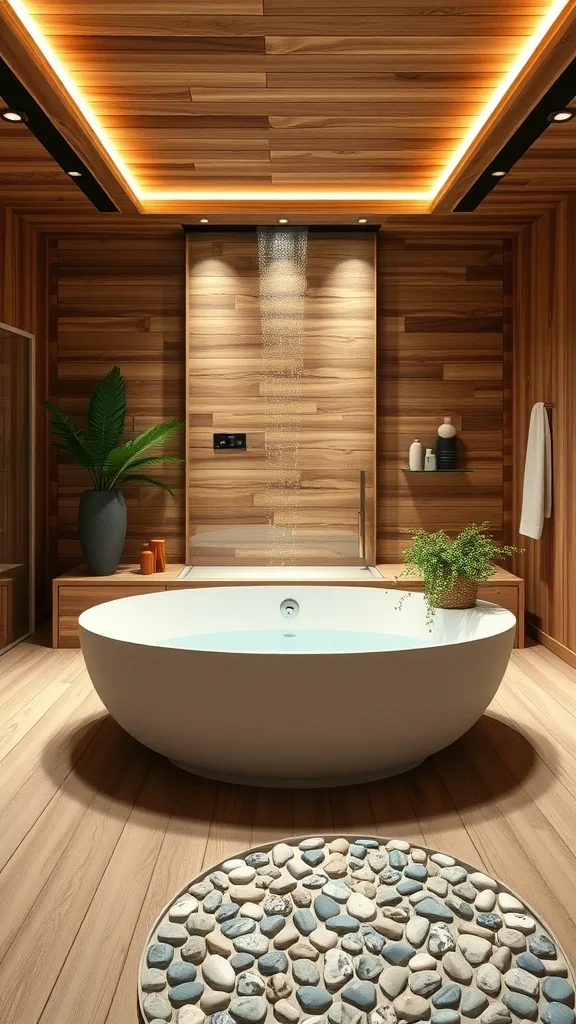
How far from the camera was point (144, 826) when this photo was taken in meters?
2.35

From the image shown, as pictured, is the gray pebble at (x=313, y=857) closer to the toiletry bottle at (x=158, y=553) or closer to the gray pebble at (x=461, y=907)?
the gray pebble at (x=461, y=907)

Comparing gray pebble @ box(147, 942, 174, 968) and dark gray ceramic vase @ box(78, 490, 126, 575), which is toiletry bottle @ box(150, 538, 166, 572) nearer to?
dark gray ceramic vase @ box(78, 490, 126, 575)

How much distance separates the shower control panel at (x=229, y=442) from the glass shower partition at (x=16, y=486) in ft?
3.71

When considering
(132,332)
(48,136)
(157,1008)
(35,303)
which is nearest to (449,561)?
(157,1008)

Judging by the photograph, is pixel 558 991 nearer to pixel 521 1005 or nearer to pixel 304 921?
pixel 521 1005

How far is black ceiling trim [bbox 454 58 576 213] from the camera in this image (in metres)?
2.90

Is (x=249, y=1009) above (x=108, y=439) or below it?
below

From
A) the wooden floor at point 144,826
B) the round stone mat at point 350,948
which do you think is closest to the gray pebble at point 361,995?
the round stone mat at point 350,948

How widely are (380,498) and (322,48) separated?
9.39 feet

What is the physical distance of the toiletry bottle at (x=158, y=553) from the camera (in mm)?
4758

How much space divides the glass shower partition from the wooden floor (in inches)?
48.0

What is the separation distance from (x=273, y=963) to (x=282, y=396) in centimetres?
375

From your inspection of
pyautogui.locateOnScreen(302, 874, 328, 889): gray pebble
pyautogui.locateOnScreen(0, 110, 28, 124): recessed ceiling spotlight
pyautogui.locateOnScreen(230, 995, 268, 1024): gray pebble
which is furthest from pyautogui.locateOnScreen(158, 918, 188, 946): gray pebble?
pyautogui.locateOnScreen(0, 110, 28, 124): recessed ceiling spotlight

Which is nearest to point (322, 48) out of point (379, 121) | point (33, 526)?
point (379, 121)
